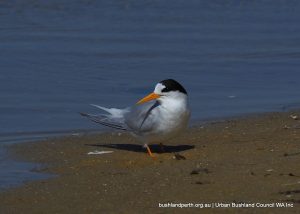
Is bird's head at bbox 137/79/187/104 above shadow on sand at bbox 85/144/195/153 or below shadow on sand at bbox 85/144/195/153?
above

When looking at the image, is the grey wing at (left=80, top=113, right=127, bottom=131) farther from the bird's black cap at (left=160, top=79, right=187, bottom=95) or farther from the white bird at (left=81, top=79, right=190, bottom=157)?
the bird's black cap at (left=160, top=79, right=187, bottom=95)

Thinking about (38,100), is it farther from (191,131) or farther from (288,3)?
(288,3)

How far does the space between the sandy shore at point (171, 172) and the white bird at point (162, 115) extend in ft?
0.60

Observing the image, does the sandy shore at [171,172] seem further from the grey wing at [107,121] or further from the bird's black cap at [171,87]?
the bird's black cap at [171,87]

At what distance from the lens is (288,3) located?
1711 centimetres

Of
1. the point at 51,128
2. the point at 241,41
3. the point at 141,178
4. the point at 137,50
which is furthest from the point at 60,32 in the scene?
the point at 141,178

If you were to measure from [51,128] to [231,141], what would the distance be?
1.90 metres

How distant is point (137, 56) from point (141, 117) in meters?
4.30

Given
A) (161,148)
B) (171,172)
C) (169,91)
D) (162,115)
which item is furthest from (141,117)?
(171,172)

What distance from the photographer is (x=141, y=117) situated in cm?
879

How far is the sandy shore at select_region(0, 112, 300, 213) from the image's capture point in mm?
6793

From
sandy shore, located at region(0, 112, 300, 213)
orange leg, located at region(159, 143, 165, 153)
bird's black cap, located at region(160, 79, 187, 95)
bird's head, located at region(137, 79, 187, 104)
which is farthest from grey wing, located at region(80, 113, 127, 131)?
bird's black cap, located at region(160, 79, 187, 95)

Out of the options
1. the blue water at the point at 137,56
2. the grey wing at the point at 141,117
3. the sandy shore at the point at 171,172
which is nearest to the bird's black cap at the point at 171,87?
the grey wing at the point at 141,117

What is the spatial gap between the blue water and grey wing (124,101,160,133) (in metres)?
1.08
